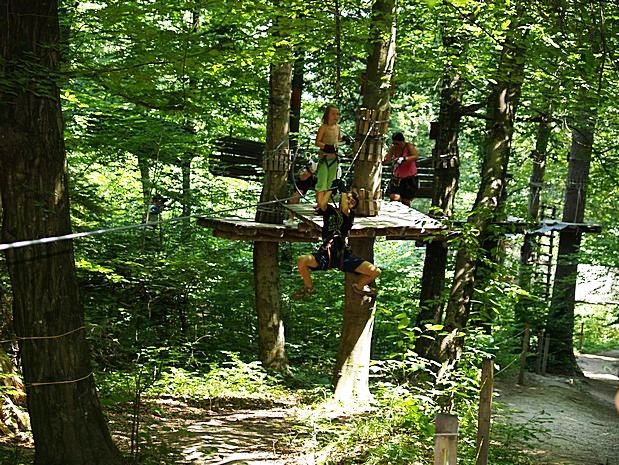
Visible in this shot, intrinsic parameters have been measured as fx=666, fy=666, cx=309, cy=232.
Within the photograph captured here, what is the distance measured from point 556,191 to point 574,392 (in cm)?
1213

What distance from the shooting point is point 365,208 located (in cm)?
761

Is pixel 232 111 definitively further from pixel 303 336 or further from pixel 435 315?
pixel 435 315

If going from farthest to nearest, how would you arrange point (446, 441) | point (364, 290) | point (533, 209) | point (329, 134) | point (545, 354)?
point (533, 209) < point (545, 354) < point (364, 290) < point (329, 134) < point (446, 441)

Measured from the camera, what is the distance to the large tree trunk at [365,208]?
24.6ft

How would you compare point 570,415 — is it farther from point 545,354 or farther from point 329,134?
point 329,134

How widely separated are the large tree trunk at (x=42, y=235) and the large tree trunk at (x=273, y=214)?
4590 mm

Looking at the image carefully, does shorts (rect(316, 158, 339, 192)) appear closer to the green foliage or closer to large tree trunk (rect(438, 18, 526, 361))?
large tree trunk (rect(438, 18, 526, 361))

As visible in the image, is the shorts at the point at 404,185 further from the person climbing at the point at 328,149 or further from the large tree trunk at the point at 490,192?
the person climbing at the point at 328,149

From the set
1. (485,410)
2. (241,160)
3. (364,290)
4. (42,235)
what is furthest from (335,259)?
(241,160)

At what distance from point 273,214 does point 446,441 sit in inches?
245

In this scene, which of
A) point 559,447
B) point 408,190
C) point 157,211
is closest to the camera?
point 559,447

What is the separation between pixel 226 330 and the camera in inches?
466

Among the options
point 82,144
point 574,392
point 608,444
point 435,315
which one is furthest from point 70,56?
point 574,392

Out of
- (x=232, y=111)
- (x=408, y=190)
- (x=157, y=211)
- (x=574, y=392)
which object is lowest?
(x=574, y=392)
